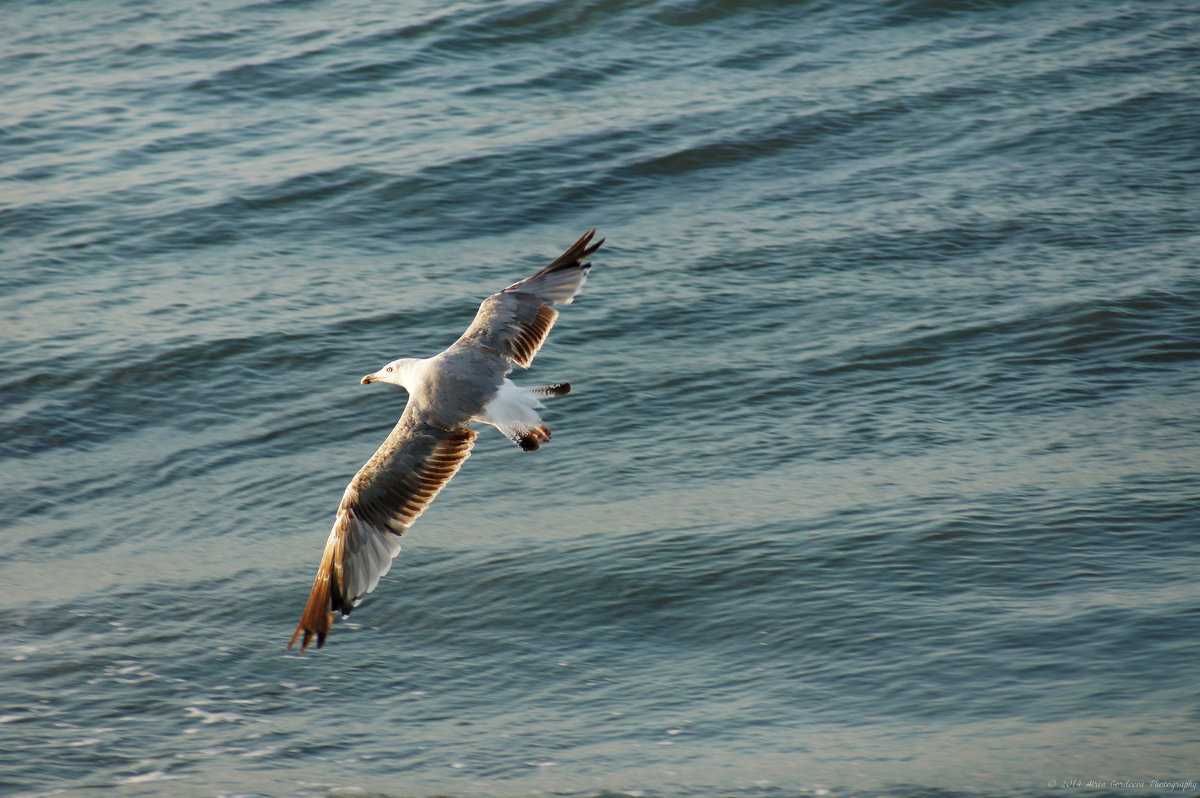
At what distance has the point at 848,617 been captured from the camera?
254 inches

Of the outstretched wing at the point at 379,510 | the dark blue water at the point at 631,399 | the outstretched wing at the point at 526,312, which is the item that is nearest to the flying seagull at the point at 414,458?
the outstretched wing at the point at 379,510

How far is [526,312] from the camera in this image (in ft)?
22.7

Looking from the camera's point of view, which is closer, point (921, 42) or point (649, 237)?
point (649, 237)

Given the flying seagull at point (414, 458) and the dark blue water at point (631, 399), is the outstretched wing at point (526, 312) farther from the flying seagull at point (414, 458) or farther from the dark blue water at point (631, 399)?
the dark blue water at point (631, 399)

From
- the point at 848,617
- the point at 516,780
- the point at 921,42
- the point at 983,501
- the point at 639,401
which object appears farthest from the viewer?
the point at 921,42

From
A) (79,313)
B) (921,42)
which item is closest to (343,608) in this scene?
(79,313)

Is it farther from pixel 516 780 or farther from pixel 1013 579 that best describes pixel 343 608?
pixel 1013 579

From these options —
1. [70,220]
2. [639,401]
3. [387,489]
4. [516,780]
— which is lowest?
[516,780]

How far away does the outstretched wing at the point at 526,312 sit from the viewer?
6.75 meters

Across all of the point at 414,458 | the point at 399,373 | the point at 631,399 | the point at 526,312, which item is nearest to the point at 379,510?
the point at 414,458

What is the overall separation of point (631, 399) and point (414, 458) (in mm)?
2712

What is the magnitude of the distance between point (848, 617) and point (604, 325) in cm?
356

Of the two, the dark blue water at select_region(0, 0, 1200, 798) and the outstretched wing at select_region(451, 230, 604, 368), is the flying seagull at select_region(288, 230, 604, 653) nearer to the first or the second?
the outstretched wing at select_region(451, 230, 604, 368)

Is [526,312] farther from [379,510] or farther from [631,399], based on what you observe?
[631,399]
